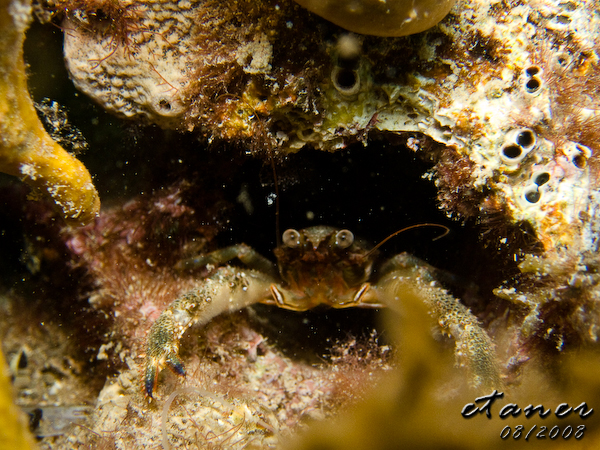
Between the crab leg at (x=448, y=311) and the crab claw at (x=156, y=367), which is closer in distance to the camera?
the crab leg at (x=448, y=311)

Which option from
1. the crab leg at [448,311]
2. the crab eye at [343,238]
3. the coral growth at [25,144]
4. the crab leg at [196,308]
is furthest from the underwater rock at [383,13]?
the crab leg at [196,308]

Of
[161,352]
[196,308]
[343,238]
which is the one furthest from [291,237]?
[161,352]

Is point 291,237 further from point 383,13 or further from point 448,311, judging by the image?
point 383,13

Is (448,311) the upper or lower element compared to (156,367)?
upper

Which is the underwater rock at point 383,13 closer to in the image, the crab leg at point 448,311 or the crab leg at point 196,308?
the crab leg at point 448,311

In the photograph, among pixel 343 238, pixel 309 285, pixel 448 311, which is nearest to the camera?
pixel 448 311

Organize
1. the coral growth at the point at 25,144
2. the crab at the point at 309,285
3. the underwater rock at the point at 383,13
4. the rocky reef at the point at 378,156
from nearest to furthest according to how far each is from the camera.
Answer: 1. the coral growth at the point at 25,144
2. the underwater rock at the point at 383,13
3. the rocky reef at the point at 378,156
4. the crab at the point at 309,285

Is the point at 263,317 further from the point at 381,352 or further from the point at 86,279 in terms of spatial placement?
the point at 86,279
